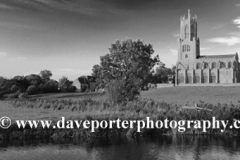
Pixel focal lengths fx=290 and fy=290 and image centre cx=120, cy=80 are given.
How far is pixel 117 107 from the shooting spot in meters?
28.9

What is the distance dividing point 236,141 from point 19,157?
14.9 m

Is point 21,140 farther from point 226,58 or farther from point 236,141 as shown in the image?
point 226,58

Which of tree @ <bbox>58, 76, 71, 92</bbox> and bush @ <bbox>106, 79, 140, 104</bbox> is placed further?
tree @ <bbox>58, 76, 71, 92</bbox>

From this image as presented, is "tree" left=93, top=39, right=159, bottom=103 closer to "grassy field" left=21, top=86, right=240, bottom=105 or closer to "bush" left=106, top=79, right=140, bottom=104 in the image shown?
"grassy field" left=21, top=86, right=240, bottom=105

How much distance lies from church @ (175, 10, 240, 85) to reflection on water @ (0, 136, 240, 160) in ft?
242

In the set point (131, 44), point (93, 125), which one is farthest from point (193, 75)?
point (93, 125)

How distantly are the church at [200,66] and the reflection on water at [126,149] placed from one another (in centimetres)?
7364

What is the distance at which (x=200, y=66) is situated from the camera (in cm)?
11388

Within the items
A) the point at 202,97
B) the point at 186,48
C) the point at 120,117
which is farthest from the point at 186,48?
the point at 120,117

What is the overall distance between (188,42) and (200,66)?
52.5 ft

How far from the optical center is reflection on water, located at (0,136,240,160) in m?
16.8

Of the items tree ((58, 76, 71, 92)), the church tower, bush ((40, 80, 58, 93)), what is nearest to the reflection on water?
bush ((40, 80, 58, 93))

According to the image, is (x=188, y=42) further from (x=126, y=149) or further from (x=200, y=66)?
(x=126, y=149)

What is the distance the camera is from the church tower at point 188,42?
119562 millimetres
